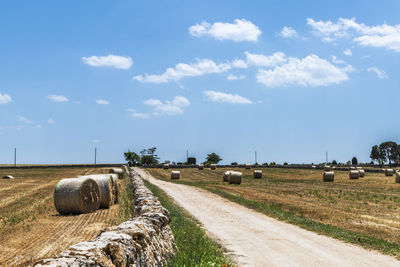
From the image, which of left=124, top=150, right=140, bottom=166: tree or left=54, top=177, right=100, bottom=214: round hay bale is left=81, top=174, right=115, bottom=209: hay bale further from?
left=124, top=150, right=140, bottom=166: tree

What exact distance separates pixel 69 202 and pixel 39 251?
30.4 feet

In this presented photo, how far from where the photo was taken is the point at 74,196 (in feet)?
73.6

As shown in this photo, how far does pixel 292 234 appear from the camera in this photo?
1744cm

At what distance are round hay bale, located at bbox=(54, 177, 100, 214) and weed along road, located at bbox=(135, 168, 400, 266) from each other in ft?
20.4

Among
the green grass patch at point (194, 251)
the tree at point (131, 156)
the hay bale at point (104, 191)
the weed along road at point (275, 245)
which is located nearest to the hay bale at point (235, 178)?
the hay bale at point (104, 191)

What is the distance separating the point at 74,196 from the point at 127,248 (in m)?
16.3

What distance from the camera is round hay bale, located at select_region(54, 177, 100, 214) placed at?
22.4 metres

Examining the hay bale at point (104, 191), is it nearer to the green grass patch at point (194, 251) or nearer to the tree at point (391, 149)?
the green grass patch at point (194, 251)

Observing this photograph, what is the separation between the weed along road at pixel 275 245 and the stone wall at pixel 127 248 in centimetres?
306

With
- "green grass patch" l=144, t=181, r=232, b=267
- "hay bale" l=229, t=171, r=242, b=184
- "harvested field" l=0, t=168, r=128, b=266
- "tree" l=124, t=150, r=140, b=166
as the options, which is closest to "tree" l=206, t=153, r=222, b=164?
"tree" l=124, t=150, r=140, b=166

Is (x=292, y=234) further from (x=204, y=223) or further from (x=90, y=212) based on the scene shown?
(x=90, y=212)

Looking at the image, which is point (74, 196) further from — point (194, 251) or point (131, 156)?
point (131, 156)

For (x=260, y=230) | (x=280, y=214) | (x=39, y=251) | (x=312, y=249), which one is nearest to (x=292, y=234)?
(x=260, y=230)

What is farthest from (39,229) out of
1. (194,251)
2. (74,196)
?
(194,251)
